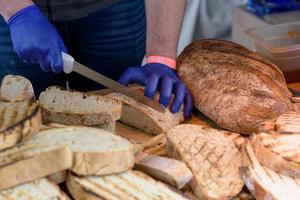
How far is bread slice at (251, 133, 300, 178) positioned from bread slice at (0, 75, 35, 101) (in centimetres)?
72

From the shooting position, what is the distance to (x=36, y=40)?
1.83m

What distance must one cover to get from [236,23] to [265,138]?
2.19 meters

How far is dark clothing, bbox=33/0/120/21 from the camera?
2213 millimetres

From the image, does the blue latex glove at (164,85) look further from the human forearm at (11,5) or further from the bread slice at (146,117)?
the human forearm at (11,5)

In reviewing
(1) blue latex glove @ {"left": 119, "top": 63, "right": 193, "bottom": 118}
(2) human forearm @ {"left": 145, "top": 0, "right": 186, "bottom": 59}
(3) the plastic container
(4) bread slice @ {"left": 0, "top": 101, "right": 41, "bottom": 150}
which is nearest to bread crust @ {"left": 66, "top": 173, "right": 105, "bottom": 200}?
(4) bread slice @ {"left": 0, "top": 101, "right": 41, "bottom": 150}

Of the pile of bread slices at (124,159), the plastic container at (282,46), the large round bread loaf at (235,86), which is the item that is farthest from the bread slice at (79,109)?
the plastic container at (282,46)

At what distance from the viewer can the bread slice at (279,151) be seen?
4.81 ft

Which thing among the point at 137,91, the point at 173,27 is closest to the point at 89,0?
the point at 173,27

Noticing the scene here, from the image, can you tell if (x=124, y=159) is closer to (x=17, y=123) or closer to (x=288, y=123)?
(x=17, y=123)

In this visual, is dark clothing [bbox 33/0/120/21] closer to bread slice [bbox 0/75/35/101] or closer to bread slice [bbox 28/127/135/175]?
bread slice [bbox 0/75/35/101]

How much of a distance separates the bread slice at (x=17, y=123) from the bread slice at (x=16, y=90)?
0.16 metres

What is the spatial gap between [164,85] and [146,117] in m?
0.16

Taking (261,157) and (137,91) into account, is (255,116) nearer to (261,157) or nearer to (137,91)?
(261,157)

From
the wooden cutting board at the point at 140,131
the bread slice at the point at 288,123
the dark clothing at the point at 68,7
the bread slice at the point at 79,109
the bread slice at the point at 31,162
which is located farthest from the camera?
the dark clothing at the point at 68,7
